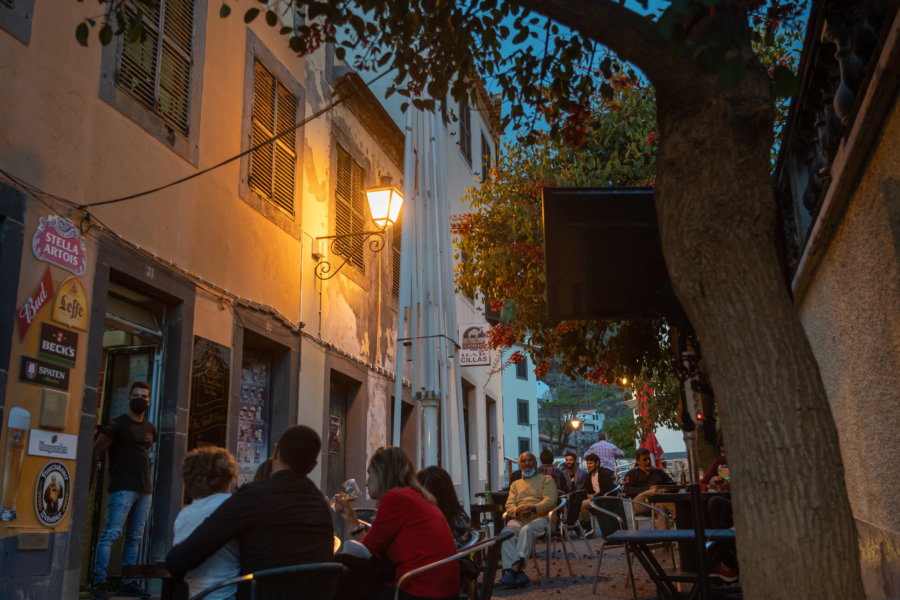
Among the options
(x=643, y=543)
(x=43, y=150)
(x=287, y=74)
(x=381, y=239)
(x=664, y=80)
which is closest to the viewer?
(x=664, y=80)

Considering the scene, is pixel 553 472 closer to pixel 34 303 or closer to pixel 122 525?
pixel 122 525

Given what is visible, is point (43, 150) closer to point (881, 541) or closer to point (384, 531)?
point (384, 531)

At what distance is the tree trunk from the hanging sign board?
33.9 feet

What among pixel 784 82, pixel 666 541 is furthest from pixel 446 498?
pixel 784 82

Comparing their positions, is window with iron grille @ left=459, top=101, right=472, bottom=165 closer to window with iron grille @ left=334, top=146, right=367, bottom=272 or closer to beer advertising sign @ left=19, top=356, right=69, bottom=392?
window with iron grille @ left=334, top=146, right=367, bottom=272

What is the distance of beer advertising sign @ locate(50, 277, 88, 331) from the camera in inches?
253

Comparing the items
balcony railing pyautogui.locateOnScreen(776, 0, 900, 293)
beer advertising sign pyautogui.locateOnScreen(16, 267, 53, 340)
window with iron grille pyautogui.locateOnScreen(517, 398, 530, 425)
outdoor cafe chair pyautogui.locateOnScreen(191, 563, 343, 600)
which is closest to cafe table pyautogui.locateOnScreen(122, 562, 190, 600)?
outdoor cafe chair pyautogui.locateOnScreen(191, 563, 343, 600)

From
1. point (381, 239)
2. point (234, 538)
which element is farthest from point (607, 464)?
point (234, 538)

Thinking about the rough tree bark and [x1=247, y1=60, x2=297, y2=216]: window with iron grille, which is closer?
the rough tree bark

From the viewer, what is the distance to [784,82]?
2680mm

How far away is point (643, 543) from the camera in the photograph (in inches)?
221

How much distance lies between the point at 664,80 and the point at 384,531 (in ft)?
9.28

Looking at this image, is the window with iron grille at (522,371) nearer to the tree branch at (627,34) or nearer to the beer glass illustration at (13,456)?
the beer glass illustration at (13,456)

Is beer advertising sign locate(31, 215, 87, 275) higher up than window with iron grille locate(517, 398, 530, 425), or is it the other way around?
window with iron grille locate(517, 398, 530, 425)
